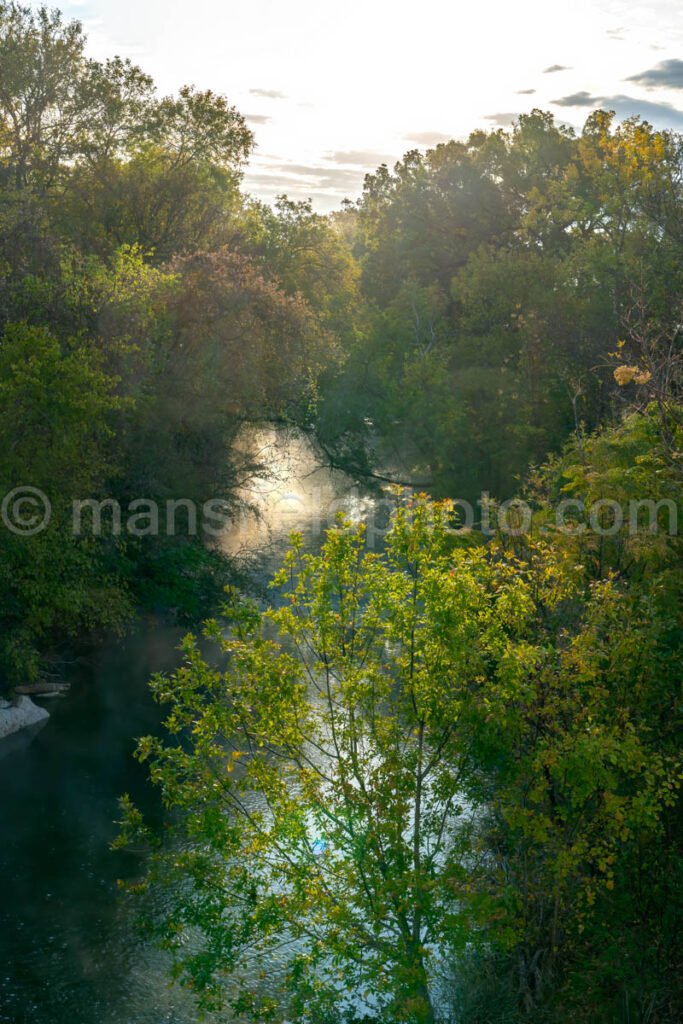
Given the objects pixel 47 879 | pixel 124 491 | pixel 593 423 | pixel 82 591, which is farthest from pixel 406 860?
pixel 593 423

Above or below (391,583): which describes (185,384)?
above

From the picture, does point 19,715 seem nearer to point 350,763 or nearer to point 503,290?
point 350,763

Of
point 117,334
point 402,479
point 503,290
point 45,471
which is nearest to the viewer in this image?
point 45,471

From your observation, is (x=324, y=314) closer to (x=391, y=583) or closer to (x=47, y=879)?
(x=47, y=879)

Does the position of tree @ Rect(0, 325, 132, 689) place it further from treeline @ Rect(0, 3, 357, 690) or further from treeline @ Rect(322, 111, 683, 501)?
treeline @ Rect(322, 111, 683, 501)

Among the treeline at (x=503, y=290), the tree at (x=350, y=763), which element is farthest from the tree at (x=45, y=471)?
the treeline at (x=503, y=290)

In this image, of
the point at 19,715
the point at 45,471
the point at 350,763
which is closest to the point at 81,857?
the point at 19,715

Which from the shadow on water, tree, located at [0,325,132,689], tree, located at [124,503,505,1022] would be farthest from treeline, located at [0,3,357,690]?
tree, located at [124,503,505,1022]
